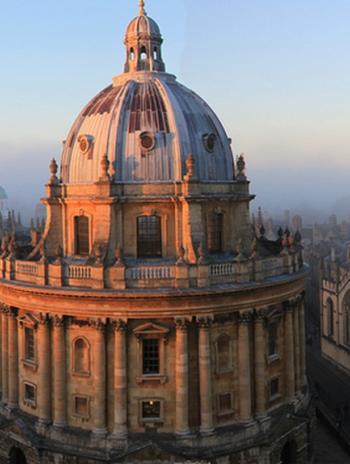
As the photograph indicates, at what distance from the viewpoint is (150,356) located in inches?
1340

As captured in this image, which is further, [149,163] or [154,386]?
[149,163]

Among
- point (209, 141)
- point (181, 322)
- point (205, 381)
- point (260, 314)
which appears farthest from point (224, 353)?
point (209, 141)

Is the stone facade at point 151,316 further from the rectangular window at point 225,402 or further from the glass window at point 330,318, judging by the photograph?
the glass window at point 330,318

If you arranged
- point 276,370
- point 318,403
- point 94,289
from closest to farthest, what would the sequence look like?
1. point 94,289
2. point 276,370
3. point 318,403

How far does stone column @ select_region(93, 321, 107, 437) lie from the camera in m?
33.6

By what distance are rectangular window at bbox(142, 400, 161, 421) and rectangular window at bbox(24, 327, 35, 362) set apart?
26.3ft

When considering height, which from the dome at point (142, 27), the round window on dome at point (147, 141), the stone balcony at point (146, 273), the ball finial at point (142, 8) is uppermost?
the ball finial at point (142, 8)

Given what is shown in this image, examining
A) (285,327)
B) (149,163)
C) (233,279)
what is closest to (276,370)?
(285,327)

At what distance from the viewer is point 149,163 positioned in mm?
36406

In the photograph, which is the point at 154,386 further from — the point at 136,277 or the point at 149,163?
the point at 149,163

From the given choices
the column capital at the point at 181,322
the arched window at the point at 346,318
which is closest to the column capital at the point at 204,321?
the column capital at the point at 181,322

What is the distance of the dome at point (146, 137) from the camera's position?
36.5 meters

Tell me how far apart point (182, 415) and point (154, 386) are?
2.30m

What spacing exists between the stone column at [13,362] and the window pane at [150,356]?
363 inches
